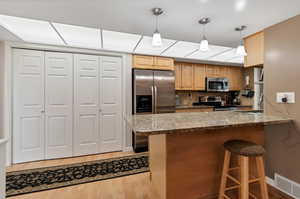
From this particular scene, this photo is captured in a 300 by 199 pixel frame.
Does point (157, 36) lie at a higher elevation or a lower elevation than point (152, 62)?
lower

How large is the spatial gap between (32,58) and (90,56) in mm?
1020

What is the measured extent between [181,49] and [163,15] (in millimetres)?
1472

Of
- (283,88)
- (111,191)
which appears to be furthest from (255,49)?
(111,191)

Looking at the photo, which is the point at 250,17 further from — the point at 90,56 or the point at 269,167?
the point at 90,56

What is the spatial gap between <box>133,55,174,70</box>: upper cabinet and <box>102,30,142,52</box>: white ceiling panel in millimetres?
317

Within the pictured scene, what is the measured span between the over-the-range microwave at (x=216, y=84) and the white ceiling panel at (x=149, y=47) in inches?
74.4

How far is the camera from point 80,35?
2.40 meters

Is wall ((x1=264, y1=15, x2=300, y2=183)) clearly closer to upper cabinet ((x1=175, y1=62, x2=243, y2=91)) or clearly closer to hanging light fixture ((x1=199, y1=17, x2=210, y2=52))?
hanging light fixture ((x1=199, y1=17, x2=210, y2=52))

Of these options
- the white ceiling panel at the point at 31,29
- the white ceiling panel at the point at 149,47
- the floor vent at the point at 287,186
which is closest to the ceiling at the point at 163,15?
the white ceiling panel at the point at 31,29

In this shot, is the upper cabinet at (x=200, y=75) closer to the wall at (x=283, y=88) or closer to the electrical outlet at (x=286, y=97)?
the wall at (x=283, y=88)

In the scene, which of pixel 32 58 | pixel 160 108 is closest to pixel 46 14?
pixel 32 58

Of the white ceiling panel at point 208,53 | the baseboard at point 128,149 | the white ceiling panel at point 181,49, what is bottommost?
the baseboard at point 128,149

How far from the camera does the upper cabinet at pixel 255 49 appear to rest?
6.77 feet

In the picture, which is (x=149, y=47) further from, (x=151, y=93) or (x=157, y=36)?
(x=157, y=36)
